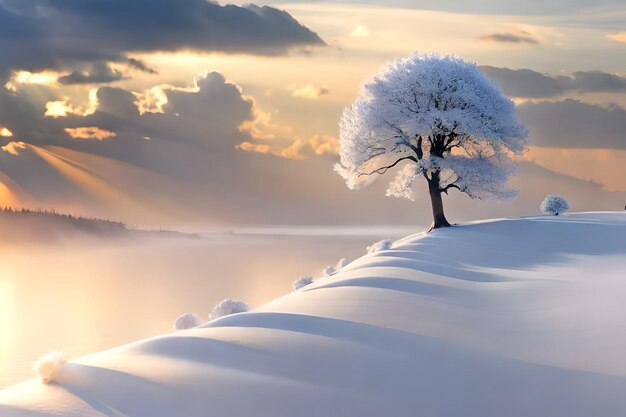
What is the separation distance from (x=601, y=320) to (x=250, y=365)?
199 inches

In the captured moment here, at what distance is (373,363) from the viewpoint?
23.4 feet

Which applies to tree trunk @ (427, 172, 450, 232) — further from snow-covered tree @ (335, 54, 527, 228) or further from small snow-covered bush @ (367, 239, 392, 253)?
small snow-covered bush @ (367, 239, 392, 253)

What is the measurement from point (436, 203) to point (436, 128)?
3.16m

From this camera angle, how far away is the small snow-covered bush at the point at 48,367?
6535mm

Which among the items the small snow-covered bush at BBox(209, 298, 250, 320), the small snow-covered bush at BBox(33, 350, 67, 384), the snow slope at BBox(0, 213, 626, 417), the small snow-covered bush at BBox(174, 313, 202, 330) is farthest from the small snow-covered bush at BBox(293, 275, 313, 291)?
the small snow-covered bush at BBox(33, 350, 67, 384)

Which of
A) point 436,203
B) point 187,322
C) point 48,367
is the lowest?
point 187,322

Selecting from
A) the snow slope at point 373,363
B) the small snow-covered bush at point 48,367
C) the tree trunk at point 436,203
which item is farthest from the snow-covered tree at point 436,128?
the small snow-covered bush at point 48,367

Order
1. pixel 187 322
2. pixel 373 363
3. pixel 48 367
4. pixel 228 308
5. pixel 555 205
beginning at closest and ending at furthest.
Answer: pixel 48 367 → pixel 373 363 → pixel 187 322 → pixel 228 308 → pixel 555 205

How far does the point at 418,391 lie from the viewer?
21.0ft

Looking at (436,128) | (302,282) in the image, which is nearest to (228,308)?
(302,282)

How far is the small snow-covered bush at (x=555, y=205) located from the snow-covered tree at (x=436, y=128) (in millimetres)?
3700

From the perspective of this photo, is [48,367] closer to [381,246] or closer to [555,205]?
[381,246]

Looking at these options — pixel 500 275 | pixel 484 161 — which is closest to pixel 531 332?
A: pixel 500 275

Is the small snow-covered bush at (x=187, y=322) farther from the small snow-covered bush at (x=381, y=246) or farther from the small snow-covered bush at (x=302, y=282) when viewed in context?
the small snow-covered bush at (x=381, y=246)
